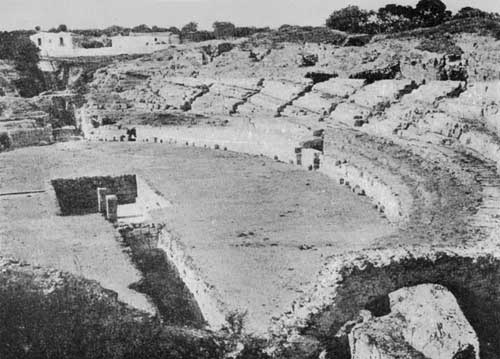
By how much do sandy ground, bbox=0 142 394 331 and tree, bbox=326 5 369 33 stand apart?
3242 cm

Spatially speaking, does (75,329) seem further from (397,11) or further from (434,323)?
(397,11)

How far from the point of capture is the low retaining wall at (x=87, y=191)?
20.2 meters

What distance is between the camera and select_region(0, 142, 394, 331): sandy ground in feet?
37.3

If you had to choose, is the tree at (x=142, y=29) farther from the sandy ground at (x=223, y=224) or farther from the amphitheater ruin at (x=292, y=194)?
the sandy ground at (x=223, y=224)

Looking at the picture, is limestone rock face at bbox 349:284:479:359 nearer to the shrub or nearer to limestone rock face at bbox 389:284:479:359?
limestone rock face at bbox 389:284:479:359

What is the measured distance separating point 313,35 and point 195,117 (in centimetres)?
2238

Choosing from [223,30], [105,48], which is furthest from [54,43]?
[223,30]

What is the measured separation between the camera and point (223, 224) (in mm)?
14984

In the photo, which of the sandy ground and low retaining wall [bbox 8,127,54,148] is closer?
the sandy ground

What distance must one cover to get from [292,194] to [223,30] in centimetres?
5518

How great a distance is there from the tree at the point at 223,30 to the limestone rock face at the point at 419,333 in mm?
54793

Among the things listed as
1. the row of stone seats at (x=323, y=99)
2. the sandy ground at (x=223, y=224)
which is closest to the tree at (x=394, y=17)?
the row of stone seats at (x=323, y=99)

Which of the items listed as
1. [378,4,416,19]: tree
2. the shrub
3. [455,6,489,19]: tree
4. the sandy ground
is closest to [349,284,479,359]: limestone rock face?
the shrub

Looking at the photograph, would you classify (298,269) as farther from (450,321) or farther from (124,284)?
(450,321)
